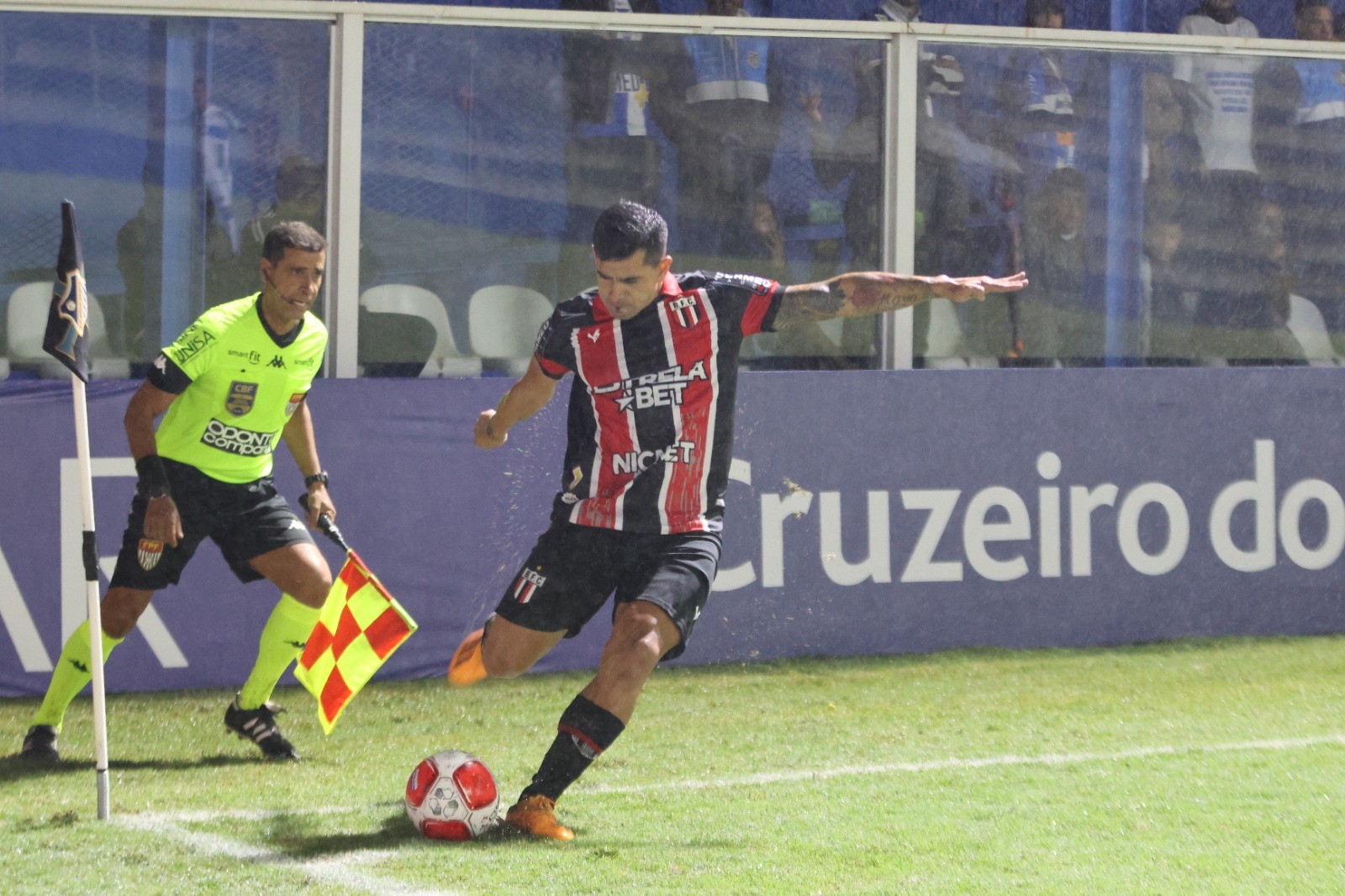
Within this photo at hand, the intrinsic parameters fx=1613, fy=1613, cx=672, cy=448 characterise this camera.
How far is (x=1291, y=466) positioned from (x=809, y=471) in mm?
2626

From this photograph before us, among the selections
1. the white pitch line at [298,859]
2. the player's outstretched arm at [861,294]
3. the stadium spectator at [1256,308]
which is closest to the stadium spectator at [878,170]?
the stadium spectator at [1256,308]

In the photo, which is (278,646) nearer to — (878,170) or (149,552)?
(149,552)

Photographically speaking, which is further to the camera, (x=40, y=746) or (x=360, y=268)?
(x=360, y=268)

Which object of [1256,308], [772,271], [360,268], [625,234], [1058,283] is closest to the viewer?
[625,234]

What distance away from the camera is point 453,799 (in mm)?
4375

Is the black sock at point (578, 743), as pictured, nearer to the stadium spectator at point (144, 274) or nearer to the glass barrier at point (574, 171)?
the glass barrier at point (574, 171)

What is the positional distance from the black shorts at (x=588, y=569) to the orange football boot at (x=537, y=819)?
63cm

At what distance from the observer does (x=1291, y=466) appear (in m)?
8.37

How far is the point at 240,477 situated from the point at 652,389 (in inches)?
68.2

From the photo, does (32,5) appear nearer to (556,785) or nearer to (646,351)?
(646,351)

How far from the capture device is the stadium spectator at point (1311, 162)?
8852 millimetres

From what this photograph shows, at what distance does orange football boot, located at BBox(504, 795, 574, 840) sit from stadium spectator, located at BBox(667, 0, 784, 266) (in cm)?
430

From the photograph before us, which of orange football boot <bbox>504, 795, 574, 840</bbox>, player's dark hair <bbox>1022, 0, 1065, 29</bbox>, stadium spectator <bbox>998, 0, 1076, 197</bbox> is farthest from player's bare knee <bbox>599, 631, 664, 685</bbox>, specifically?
player's dark hair <bbox>1022, 0, 1065, 29</bbox>

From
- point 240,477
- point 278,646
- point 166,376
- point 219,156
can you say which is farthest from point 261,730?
point 219,156
